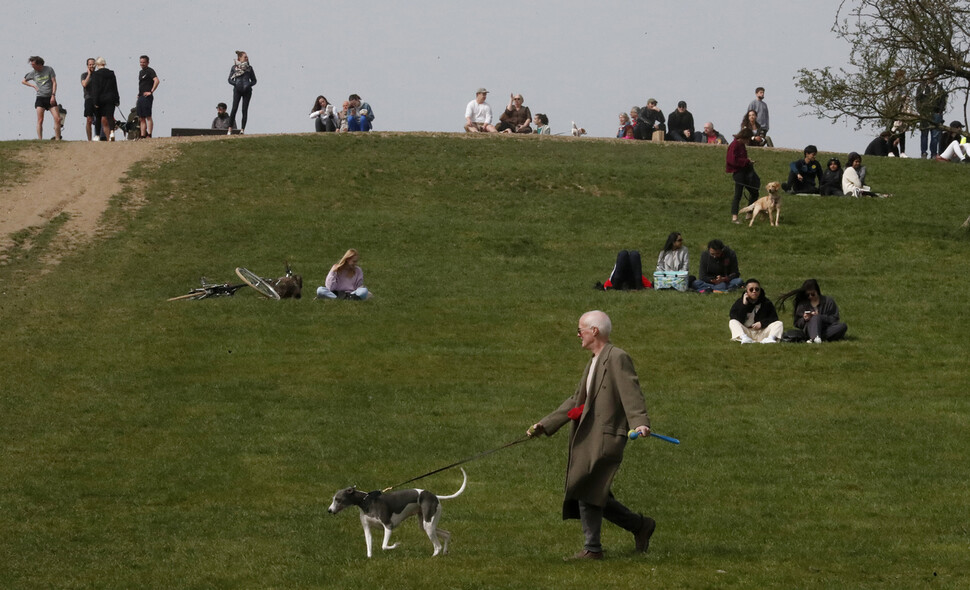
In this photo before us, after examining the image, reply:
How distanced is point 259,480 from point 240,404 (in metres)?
3.45

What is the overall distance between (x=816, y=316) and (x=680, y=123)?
980 inches

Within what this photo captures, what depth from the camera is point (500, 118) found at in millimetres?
45719

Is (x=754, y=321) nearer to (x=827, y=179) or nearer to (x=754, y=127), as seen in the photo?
(x=827, y=179)

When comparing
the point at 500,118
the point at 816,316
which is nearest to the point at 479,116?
the point at 500,118

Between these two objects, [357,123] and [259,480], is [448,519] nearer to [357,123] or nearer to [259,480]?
[259,480]

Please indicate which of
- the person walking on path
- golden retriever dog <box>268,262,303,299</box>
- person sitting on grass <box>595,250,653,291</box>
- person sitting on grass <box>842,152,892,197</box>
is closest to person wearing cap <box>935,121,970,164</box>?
person sitting on grass <box>842,152,892,197</box>

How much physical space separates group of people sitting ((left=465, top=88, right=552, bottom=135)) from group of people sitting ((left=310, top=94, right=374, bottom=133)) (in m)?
3.40

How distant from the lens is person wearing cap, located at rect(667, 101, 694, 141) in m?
45.5

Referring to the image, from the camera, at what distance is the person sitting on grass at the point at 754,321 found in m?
21.3

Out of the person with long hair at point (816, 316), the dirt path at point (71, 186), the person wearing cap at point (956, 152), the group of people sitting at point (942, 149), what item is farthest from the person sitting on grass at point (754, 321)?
the person wearing cap at point (956, 152)

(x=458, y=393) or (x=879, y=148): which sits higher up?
(x=879, y=148)

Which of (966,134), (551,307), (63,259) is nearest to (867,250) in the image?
(966,134)

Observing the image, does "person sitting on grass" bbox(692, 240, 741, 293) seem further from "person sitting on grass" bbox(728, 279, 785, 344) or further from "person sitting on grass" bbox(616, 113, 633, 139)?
"person sitting on grass" bbox(616, 113, 633, 139)

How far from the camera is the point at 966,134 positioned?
3262 cm
